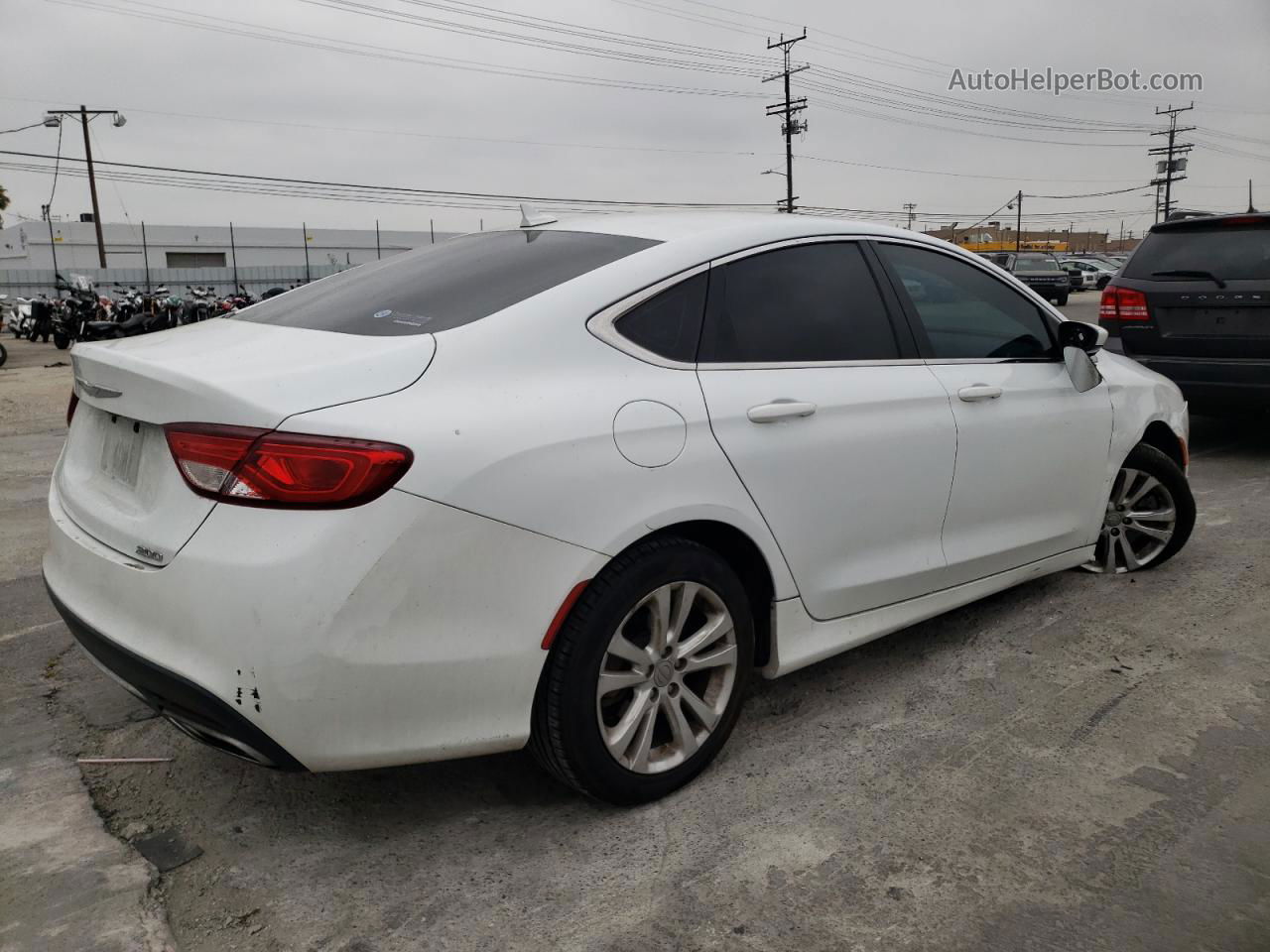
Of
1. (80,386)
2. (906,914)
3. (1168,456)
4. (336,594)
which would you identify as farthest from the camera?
(1168,456)

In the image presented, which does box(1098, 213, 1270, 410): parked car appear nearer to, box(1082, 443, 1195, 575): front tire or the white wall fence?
box(1082, 443, 1195, 575): front tire

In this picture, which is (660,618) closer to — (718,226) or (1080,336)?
(718,226)

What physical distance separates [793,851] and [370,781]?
1220mm

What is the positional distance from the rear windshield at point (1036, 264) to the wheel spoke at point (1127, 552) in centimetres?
3041

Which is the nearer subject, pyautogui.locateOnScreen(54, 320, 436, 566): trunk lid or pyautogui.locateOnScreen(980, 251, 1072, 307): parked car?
pyautogui.locateOnScreen(54, 320, 436, 566): trunk lid

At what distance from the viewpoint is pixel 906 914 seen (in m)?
2.38

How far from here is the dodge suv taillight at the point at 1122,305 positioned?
7.28m

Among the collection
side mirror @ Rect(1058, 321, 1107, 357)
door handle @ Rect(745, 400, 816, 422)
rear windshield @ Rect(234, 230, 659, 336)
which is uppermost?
rear windshield @ Rect(234, 230, 659, 336)

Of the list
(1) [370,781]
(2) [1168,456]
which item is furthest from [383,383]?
(2) [1168,456]

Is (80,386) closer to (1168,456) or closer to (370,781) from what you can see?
(370,781)

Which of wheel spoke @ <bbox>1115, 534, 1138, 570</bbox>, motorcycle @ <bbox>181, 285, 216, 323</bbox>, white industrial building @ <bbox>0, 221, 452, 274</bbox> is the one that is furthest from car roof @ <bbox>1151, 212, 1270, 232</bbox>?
white industrial building @ <bbox>0, 221, 452, 274</bbox>

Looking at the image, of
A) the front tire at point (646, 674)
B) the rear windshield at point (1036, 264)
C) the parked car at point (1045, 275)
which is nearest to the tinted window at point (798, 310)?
the front tire at point (646, 674)

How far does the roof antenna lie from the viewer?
11.6 ft

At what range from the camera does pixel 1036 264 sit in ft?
109
